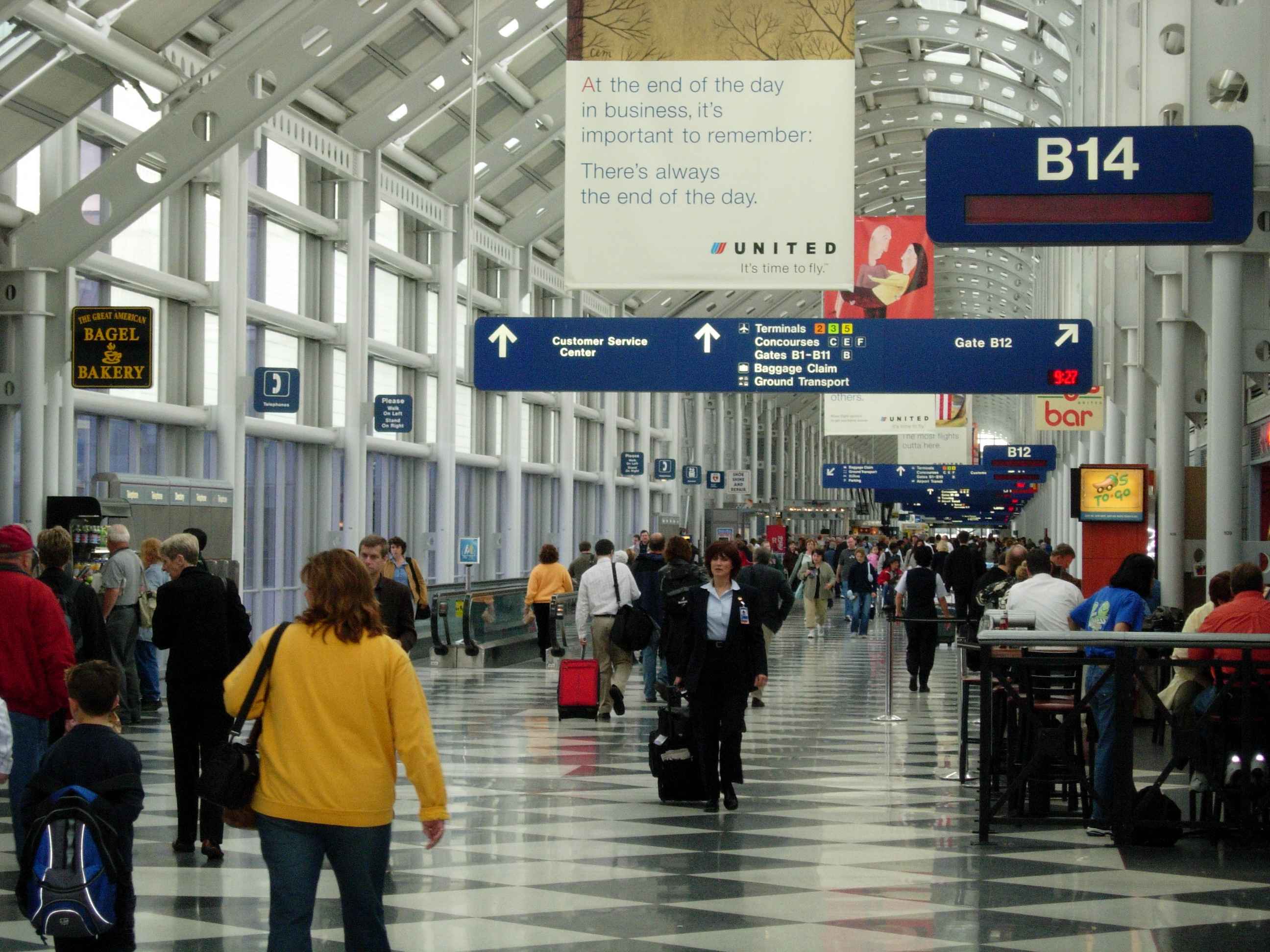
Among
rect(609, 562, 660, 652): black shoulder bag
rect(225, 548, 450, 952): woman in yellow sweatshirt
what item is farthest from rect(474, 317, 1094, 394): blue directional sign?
rect(225, 548, 450, 952): woman in yellow sweatshirt

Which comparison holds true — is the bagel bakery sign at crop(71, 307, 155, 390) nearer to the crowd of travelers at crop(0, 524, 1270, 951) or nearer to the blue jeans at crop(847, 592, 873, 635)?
the crowd of travelers at crop(0, 524, 1270, 951)

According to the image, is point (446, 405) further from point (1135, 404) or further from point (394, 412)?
point (1135, 404)

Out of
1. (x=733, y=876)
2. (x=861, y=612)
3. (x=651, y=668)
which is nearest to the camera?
(x=733, y=876)

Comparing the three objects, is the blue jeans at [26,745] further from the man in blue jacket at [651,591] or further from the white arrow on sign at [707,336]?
the white arrow on sign at [707,336]

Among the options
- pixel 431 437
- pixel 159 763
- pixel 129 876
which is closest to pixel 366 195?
pixel 431 437

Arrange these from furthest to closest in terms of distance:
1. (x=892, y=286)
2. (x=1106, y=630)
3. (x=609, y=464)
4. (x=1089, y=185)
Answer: (x=609, y=464)
(x=892, y=286)
(x=1106, y=630)
(x=1089, y=185)

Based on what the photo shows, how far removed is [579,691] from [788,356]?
18.8ft

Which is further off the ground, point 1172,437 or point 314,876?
point 1172,437

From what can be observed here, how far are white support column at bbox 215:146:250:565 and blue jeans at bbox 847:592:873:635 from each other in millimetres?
12594

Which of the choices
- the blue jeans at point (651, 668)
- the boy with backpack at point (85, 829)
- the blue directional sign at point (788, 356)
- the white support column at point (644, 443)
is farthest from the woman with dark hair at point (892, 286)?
the white support column at point (644, 443)

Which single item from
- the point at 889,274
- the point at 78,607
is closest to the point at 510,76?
the point at 889,274

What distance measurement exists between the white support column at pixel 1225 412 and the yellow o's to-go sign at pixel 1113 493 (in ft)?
15.5

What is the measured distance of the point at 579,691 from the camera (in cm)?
1420

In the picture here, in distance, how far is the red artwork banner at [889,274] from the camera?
20.8m
